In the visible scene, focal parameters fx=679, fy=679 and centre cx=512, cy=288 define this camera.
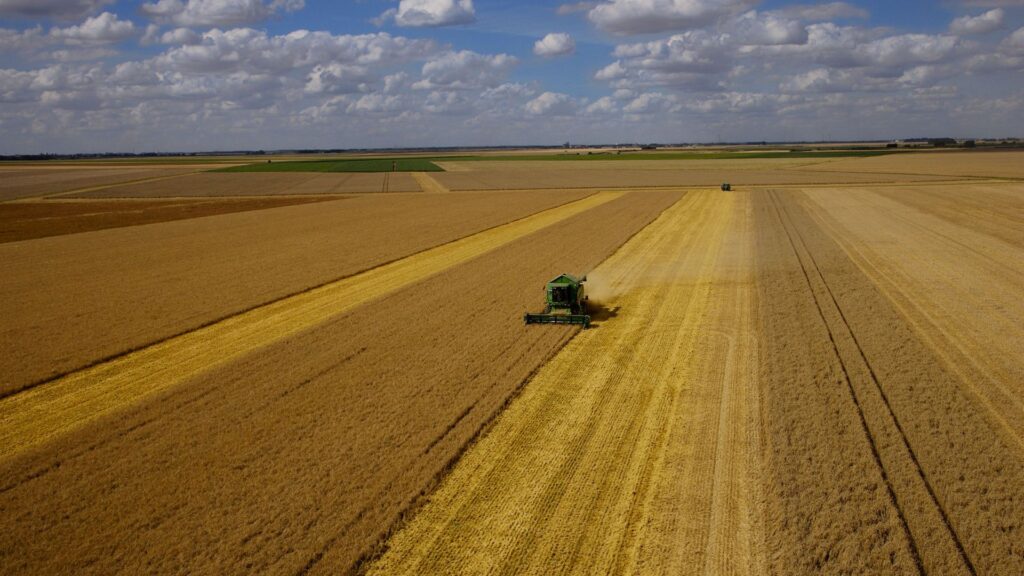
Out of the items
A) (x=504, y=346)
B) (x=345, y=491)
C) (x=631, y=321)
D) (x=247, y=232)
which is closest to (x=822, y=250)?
(x=631, y=321)

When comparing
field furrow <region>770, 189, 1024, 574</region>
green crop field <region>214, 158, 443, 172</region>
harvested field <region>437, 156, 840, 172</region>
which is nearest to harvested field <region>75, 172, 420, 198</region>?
green crop field <region>214, 158, 443, 172</region>

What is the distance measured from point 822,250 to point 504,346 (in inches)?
664

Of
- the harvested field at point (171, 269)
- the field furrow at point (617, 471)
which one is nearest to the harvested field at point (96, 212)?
the harvested field at point (171, 269)

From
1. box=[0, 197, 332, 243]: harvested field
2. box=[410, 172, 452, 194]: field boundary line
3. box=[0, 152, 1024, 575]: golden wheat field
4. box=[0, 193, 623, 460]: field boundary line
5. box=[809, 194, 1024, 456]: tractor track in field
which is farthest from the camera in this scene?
box=[410, 172, 452, 194]: field boundary line

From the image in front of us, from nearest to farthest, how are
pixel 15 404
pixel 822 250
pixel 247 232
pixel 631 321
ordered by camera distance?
pixel 15 404 < pixel 631 321 < pixel 822 250 < pixel 247 232

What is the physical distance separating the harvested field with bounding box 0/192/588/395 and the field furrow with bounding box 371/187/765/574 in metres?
9.90

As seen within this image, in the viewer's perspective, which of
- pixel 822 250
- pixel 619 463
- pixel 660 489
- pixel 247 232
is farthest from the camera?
pixel 247 232

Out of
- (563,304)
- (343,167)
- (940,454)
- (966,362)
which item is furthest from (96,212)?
(343,167)

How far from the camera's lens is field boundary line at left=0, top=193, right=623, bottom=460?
11.6 meters

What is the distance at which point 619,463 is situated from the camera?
954cm

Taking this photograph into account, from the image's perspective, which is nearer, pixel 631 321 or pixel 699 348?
pixel 699 348

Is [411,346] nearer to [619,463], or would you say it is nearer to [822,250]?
[619,463]

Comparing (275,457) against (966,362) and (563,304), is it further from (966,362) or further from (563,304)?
(966,362)

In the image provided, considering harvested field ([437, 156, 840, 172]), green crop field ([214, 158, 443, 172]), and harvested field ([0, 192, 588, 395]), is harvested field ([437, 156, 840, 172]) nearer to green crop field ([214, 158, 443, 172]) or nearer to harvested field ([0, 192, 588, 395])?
green crop field ([214, 158, 443, 172])
